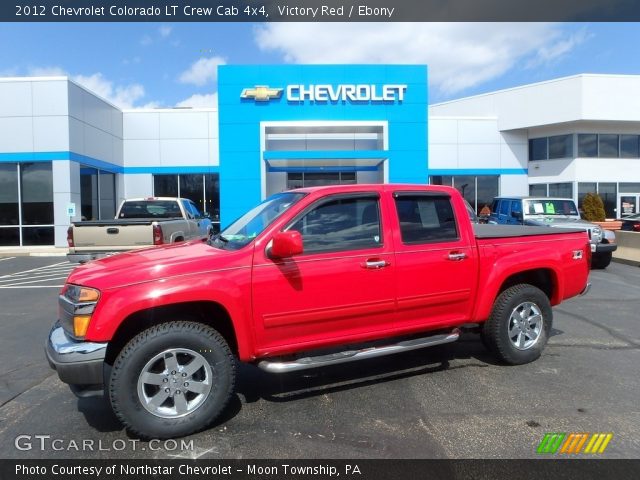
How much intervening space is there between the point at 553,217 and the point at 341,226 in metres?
11.5

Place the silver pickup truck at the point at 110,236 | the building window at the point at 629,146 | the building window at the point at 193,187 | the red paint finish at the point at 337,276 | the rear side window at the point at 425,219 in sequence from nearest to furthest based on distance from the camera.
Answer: the red paint finish at the point at 337,276 → the rear side window at the point at 425,219 → the silver pickup truck at the point at 110,236 → the building window at the point at 193,187 → the building window at the point at 629,146

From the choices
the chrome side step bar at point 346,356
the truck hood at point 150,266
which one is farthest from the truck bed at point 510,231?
the truck hood at point 150,266

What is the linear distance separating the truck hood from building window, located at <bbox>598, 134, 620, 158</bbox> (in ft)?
89.5

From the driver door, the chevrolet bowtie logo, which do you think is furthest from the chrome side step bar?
the chevrolet bowtie logo

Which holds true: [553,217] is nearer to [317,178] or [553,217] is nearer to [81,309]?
[317,178]

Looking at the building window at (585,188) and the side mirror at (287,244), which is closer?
the side mirror at (287,244)

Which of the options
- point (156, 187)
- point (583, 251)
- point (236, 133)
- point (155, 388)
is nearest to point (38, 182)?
point (156, 187)

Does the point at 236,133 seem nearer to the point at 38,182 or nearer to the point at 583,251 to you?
the point at 38,182

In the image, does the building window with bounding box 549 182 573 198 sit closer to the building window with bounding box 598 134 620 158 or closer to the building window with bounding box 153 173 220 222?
the building window with bounding box 598 134 620 158

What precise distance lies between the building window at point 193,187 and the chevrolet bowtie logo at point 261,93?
4645 mm

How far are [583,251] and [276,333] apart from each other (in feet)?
12.4

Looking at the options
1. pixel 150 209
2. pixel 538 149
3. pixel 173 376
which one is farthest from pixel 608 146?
pixel 173 376

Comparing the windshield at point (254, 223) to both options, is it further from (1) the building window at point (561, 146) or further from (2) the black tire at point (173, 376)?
(1) the building window at point (561, 146)

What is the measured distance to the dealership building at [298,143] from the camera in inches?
736
